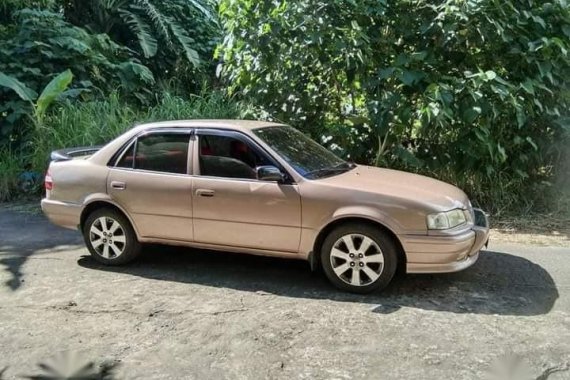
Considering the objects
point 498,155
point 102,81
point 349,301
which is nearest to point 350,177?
point 349,301

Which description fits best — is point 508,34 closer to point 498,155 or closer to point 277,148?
point 498,155

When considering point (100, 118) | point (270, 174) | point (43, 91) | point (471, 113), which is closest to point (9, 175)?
point (43, 91)

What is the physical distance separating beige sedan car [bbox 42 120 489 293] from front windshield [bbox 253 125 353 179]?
2cm

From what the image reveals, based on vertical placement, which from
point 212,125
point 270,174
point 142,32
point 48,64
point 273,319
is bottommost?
point 273,319

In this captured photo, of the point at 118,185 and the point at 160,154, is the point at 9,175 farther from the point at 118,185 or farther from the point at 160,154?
the point at 160,154

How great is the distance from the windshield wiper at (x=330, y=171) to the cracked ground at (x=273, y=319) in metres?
0.98

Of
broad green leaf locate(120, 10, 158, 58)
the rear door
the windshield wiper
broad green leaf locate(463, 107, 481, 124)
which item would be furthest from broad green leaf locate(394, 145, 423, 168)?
broad green leaf locate(120, 10, 158, 58)

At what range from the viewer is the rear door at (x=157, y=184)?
5555 mm

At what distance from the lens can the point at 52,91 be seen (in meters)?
9.76

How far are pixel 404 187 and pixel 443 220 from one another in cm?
49

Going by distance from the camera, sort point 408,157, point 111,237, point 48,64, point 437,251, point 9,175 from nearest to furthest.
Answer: point 437,251, point 111,237, point 408,157, point 9,175, point 48,64

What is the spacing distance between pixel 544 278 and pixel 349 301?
6.40ft

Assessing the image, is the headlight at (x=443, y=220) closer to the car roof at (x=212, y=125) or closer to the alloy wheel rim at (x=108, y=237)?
the car roof at (x=212, y=125)

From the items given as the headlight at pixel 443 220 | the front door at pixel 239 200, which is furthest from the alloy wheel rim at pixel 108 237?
the headlight at pixel 443 220
